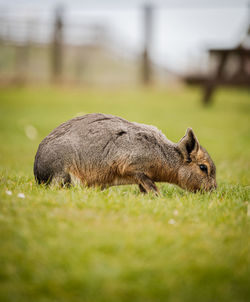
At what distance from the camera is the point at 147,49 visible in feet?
62.6

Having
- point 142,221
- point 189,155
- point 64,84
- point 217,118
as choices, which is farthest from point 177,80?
point 142,221

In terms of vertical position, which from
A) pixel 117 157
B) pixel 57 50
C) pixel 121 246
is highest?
pixel 57 50

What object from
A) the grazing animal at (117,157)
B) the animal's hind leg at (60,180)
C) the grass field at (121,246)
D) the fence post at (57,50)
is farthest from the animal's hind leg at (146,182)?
the fence post at (57,50)

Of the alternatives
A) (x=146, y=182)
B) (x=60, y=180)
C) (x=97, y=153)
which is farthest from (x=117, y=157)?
(x=60, y=180)

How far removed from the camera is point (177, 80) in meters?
20.1

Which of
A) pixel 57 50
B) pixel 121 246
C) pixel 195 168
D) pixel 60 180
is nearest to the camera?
pixel 121 246

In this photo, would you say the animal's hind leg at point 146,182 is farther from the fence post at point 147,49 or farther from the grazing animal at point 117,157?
the fence post at point 147,49

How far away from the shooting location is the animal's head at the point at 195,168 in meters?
4.04

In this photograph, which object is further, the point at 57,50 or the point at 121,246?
the point at 57,50

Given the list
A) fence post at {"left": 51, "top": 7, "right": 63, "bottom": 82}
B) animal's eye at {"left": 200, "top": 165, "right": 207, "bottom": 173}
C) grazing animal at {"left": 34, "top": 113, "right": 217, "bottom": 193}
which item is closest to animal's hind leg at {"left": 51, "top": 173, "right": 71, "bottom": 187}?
grazing animal at {"left": 34, "top": 113, "right": 217, "bottom": 193}

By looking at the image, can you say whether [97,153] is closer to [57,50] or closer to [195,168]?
[195,168]

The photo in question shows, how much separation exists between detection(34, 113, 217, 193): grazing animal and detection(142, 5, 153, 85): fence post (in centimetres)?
1576

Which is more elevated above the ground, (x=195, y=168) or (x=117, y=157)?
(x=117, y=157)

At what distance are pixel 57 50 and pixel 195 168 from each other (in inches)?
633
